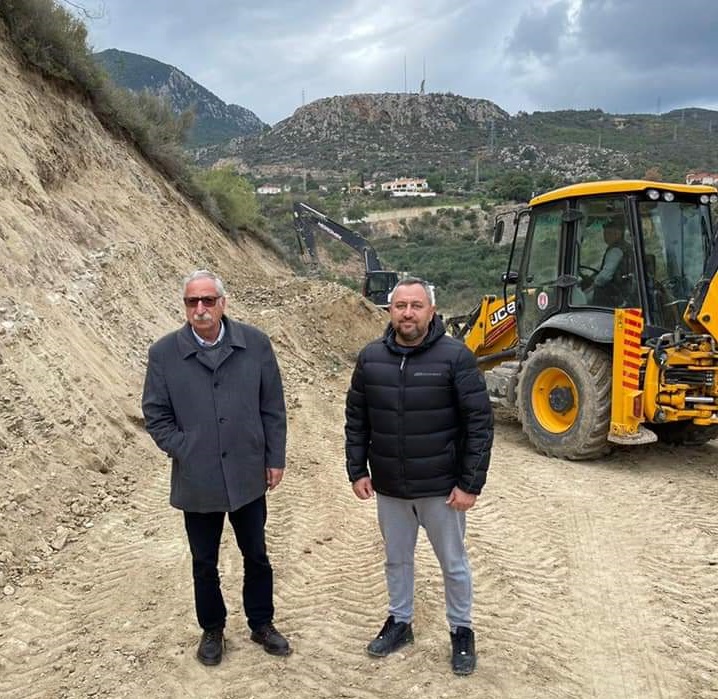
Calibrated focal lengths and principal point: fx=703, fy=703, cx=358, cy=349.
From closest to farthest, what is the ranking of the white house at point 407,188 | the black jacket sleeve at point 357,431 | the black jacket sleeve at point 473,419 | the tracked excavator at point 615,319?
the black jacket sleeve at point 473,419 → the black jacket sleeve at point 357,431 → the tracked excavator at point 615,319 → the white house at point 407,188

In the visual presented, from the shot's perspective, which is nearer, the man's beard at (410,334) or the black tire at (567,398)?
the man's beard at (410,334)

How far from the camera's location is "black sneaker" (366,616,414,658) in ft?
11.3

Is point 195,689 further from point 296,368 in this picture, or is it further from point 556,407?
point 296,368

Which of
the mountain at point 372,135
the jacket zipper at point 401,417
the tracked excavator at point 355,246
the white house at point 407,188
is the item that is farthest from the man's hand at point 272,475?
the mountain at point 372,135

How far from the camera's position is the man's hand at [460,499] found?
3.14m

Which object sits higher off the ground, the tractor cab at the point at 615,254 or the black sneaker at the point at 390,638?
the tractor cab at the point at 615,254

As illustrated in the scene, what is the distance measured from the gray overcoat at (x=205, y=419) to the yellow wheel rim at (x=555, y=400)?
4.44 m

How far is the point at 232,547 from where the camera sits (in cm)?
469

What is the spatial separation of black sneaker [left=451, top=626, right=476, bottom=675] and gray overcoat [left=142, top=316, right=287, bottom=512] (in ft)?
3.85

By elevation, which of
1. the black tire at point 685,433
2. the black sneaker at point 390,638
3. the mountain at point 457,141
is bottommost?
the black tire at point 685,433

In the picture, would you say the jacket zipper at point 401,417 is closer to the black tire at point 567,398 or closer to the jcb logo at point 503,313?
the black tire at point 567,398

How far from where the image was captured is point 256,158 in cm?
6384

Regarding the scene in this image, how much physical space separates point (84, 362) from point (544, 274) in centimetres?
473

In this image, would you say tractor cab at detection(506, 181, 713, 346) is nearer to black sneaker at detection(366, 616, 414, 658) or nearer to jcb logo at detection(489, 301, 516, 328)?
jcb logo at detection(489, 301, 516, 328)
